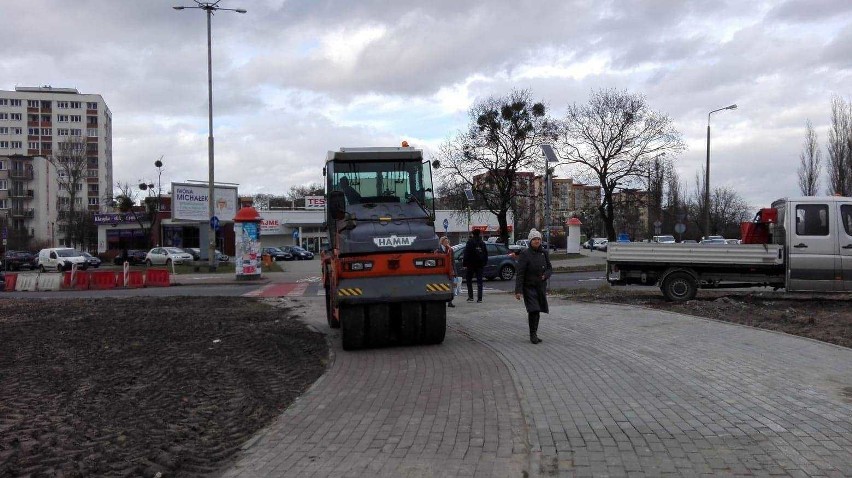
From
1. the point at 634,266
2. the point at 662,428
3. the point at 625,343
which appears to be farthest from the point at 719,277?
the point at 662,428

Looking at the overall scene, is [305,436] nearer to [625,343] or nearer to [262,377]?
[262,377]

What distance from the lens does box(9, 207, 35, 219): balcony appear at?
89.5 metres

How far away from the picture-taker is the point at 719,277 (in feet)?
49.4

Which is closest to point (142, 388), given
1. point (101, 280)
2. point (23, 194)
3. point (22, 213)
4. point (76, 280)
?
point (101, 280)

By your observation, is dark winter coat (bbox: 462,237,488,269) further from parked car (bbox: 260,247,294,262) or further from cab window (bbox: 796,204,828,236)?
parked car (bbox: 260,247,294,262)

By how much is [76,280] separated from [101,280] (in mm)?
1026

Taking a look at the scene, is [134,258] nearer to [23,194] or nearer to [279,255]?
[279,255]

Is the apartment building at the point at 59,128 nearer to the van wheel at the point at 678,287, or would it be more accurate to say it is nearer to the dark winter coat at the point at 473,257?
the dark winter coat at the point at 473,257

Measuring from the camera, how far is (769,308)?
1398 centimetres

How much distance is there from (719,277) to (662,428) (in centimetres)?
1072

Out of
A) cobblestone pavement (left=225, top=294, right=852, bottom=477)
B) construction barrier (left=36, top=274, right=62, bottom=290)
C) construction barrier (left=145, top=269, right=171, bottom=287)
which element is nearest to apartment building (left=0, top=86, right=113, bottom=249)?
construction barrier (left=36, top=274, right=62, bottom=290)

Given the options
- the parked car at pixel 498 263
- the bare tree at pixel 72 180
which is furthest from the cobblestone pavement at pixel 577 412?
the bare tree at pixel 72 180

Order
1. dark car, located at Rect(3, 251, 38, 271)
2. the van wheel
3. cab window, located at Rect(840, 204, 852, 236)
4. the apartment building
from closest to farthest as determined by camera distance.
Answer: cab window, located at Rect(840, 204, 852, 236)
the van wheel
dark car, located at Rect(3, 251, 38, 271)
the apartment building

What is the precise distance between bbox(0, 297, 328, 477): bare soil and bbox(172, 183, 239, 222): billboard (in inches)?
1358
